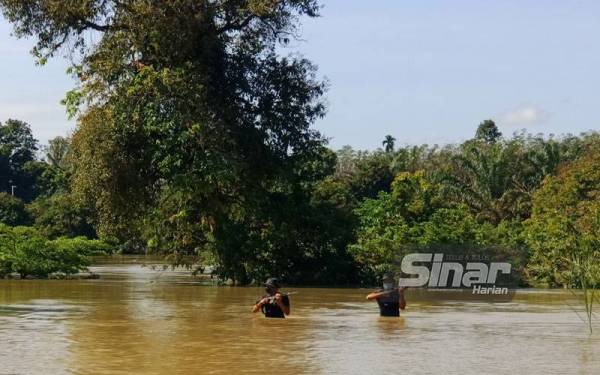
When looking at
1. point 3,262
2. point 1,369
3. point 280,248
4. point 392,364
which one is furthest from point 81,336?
point 3,262

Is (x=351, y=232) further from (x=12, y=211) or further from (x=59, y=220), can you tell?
(x=12, y=211)

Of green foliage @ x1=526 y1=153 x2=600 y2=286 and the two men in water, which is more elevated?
green foliage @ x1=526 y1=153 x2=600 y2=286

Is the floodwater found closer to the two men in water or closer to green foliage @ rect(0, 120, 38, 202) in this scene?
the two men in water

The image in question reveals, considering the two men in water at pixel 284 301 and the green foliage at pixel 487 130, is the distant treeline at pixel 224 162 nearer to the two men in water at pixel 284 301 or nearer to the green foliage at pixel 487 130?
the two men in water at pixel 284 301

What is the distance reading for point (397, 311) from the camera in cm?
2278

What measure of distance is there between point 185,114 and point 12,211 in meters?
50.2

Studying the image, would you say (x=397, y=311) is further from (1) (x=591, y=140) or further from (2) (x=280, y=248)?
(1) (x=591, y=140)

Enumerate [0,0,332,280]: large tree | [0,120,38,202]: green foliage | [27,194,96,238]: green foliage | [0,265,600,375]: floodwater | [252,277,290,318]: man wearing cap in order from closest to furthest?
[0,265,600,375]: floodwater, [252,277,290,318]: man wearing cap, [0,0,332,280]: large tree, [27,194,96,238]: green foliage, [0,120,38,202]: green foliage

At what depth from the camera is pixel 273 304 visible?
22078 millimetres

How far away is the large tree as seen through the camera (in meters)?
32.2

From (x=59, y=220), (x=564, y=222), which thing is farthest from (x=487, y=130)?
(x=564, y=222)

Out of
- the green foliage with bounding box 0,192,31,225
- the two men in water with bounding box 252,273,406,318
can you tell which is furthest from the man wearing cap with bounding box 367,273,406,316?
the green foliage with bounding box 0,192,31,225

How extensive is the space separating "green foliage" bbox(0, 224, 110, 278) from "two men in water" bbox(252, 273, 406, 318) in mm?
16036

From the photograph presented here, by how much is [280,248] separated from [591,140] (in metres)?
33.2
